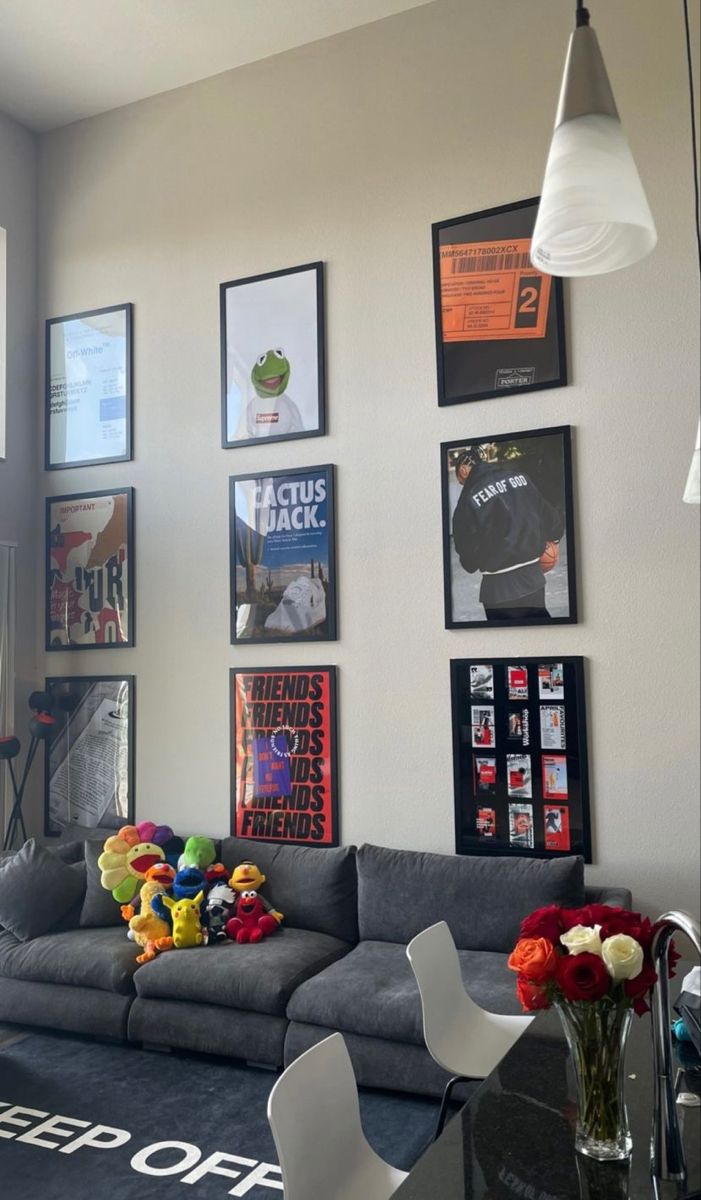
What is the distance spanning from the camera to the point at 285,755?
4574 millimetres

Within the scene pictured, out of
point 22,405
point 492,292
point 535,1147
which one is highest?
point 492,292

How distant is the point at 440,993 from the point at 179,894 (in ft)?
5.76

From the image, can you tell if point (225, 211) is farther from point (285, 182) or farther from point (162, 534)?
point (162, 534)

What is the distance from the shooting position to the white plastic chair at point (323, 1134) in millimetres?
1707

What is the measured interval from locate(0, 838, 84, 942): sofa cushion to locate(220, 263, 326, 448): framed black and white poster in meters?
2.22

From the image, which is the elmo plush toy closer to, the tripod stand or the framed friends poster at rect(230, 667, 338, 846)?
the framed friends poster at rect(230, 667, 338, 846)

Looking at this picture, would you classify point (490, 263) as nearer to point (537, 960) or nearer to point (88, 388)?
point (88, 388)

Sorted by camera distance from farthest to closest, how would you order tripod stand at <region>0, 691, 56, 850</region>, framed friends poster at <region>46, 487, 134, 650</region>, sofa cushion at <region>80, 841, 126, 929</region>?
framed friends poster at <region>46, 487, 134, 650</region>, tripod stand at <region>0, 691, 56, 850</region>, sofa cushion at <region>80, 841, 126, 929</region>

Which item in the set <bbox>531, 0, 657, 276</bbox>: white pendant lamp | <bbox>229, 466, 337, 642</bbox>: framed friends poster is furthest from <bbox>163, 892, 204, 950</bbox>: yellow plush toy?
<bbox>531, 0, 657, 276</bbox>: white pendant lamp

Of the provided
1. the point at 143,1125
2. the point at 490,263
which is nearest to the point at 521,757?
the point at 143,1125

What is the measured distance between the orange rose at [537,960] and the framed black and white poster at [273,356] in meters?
3.32

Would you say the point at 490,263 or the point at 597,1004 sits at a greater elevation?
the point at 490,263

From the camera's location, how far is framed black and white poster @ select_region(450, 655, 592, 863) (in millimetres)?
3926

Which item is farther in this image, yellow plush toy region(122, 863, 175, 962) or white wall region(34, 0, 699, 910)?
yellow plush toy region(122, 863, 175, 962)
